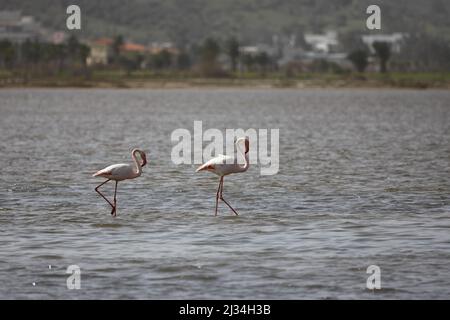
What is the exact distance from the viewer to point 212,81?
15438 centimetres

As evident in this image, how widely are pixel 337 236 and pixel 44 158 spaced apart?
58.2 feet

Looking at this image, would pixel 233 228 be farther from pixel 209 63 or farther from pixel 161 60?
pixel 161 60

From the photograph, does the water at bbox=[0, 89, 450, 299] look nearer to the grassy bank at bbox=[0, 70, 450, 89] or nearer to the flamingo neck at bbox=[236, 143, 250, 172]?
the flamingo neck at bbox=[236, 143, 250, 172]

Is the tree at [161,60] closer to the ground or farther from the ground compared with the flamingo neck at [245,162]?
farther from the ground

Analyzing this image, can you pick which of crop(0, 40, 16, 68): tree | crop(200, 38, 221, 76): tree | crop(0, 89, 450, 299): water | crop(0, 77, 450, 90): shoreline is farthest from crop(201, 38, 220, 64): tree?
crop(0, 89, 450, 299): water

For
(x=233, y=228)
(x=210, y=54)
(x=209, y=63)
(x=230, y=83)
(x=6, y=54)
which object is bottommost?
(x=230, y=83)

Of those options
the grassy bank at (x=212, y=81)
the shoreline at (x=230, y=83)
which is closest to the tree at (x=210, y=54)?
the grassy bank at (x=212, y=81)

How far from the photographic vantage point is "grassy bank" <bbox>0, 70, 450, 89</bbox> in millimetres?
144750

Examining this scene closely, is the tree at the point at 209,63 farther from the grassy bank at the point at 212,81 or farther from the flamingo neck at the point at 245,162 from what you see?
the flamingo neck at the point at 245,162

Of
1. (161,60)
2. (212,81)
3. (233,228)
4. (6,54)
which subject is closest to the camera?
(233,228)

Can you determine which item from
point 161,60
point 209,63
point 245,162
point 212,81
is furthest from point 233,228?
point 161,60

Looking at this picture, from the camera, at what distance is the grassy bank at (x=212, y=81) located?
144750mm

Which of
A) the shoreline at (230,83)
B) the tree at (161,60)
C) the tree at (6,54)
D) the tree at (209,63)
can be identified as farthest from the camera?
the tree at (161,60)

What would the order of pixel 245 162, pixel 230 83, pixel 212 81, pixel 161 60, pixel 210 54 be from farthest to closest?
pixel 161 60 → pixel 210 54 → pixel 212 81 → pixel 230 83 → pixel 245 162
